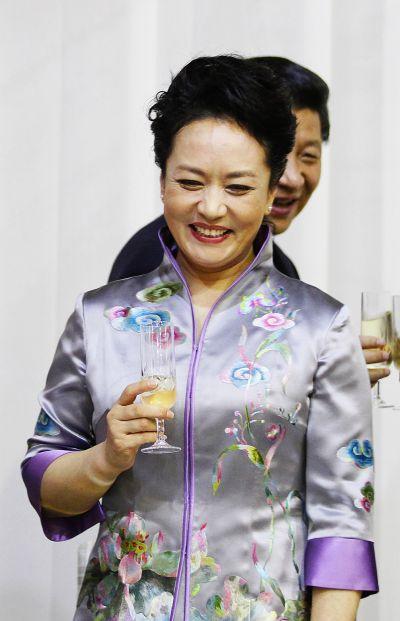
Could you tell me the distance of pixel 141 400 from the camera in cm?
183

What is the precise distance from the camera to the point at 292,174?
271 centimetres

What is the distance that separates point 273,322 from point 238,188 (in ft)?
0.74

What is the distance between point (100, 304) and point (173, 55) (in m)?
1.57

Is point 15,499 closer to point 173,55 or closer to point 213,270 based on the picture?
point 173,55

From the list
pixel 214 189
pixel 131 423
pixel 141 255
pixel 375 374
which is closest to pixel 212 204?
pixel 214 189

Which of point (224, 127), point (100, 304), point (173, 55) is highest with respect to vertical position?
point (173, 55)

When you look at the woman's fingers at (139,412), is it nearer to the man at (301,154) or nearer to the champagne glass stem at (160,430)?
the champagne glass stem at (160,430)

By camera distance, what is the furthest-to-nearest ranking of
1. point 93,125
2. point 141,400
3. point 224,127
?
point 93,125 → point 224,127 → point 141,400

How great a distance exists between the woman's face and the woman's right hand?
0.29 m

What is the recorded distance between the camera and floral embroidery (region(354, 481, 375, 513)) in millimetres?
1868

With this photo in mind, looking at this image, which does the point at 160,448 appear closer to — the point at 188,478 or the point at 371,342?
the point at 188,478

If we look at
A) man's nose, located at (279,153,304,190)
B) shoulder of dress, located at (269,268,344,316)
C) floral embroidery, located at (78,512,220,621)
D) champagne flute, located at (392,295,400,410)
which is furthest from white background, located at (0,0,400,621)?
floral embroidery, located at (78,512,220,621)

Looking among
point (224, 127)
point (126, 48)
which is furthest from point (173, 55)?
point (224, 127)

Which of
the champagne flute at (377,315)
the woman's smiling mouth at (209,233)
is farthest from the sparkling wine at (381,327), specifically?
the woman's smiling mouth at (209,233)
